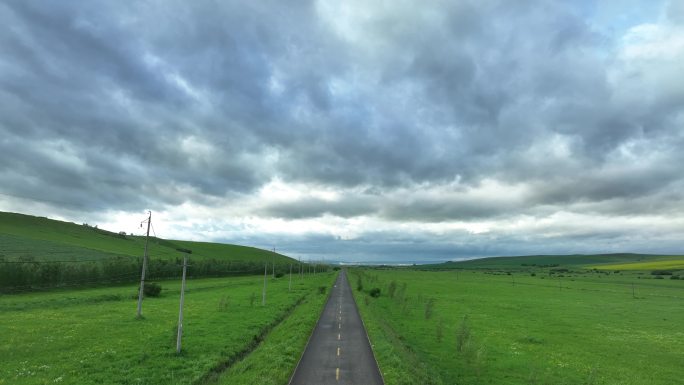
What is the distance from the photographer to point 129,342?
3080 centimetres

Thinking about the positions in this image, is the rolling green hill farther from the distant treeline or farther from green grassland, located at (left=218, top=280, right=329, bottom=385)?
green grassland, located at (left=218, top=280, right=329, bottom=385)

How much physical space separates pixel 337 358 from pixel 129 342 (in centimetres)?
1699

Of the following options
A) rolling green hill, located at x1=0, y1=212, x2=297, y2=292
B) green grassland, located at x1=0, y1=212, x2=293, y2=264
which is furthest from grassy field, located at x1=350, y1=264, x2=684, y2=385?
green grassland, located at x1=0, y1=212, x2=293, y2=264

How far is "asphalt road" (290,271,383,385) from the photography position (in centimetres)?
2242

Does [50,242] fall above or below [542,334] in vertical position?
above

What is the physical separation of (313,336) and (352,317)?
1338 centimetres

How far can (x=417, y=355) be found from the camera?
30484 mm

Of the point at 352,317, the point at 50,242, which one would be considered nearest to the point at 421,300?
the point at 352,317

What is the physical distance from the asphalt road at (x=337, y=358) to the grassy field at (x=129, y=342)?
125 cm

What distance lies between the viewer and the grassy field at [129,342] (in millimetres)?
23016

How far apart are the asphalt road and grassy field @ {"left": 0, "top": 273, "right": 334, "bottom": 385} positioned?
4.10 feet

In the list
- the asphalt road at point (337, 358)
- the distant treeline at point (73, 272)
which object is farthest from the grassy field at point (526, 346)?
the distant treeline at point (73, 272)

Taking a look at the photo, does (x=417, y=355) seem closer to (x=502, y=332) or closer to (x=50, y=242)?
(x=502, y=332)

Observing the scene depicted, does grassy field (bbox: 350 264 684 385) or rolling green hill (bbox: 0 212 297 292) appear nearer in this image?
grassy field (bbox: 350 264 684 385)
